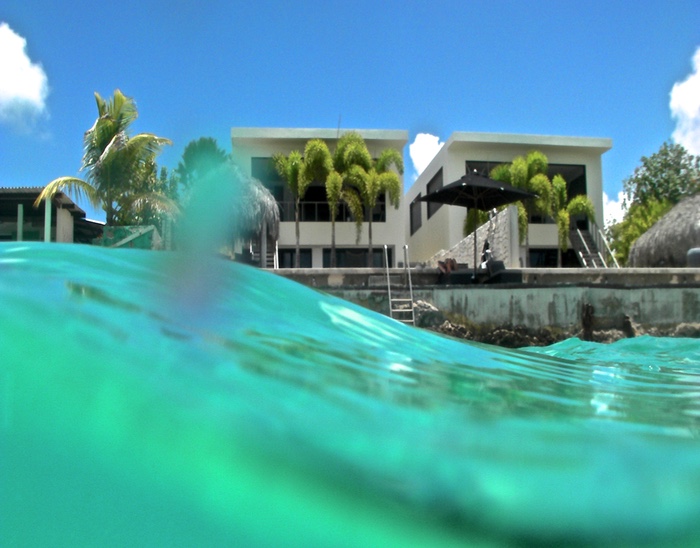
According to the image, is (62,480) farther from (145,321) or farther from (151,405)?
(145,321)

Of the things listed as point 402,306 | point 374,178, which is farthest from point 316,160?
point 402,306

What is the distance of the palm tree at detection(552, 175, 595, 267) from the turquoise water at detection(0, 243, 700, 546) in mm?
20945

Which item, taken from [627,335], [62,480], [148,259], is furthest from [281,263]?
[62,480]

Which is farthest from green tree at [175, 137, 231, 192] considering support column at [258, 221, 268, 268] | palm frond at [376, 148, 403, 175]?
palm frond at [376, 148, 403, 175]

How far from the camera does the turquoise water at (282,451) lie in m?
0.91

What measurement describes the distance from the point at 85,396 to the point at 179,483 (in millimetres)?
274

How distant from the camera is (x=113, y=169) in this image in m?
12.9

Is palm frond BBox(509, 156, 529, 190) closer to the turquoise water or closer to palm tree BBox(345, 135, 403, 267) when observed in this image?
palm tree BBox(345, 135, 403, 267)

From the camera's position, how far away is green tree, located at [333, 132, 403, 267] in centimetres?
1886

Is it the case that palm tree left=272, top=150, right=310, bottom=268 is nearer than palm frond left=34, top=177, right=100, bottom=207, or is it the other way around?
palm frond left=34, top=177, right=100, bottom=207

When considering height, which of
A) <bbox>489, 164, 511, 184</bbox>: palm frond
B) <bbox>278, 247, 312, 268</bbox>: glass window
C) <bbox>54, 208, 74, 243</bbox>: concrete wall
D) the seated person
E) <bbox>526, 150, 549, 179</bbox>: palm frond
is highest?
<bbox>526, 150, 549, 179</bbox>: palm frond

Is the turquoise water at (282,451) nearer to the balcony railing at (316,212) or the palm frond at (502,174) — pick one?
the palm frond at (502,174)

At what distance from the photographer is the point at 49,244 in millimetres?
2111

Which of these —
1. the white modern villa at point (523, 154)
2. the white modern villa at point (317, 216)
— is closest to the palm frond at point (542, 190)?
the white modern villa at point (523, 154)
